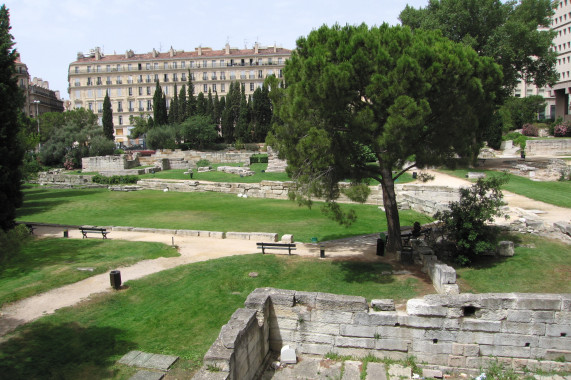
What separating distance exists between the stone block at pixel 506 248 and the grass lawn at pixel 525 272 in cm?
20

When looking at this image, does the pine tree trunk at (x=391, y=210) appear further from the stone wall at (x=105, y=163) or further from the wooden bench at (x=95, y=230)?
the stone wall at (x=105, y=163)

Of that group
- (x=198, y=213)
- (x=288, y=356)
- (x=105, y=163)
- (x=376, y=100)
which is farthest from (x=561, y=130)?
(x=105, y=163)

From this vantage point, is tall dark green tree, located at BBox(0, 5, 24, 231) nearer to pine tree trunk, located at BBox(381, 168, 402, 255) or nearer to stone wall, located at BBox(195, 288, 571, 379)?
stone wall, located at BBox(195, 288, 571, 379)

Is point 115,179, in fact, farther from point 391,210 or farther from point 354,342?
point 354,342

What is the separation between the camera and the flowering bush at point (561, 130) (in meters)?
46.2

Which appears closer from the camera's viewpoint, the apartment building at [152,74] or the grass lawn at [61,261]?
the grass lawn at [61,261]

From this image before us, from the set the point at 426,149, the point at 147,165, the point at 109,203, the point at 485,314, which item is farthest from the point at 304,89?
the point at 147,165

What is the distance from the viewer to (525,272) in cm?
1294

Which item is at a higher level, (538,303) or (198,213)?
(538,303)

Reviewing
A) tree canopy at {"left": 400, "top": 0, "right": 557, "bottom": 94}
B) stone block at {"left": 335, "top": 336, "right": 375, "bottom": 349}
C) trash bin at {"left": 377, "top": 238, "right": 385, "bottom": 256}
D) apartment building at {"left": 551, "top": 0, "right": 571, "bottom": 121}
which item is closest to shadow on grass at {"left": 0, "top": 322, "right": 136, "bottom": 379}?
stone block at {"left": 335, "top": 336, "right": 375, "bottom": 349}

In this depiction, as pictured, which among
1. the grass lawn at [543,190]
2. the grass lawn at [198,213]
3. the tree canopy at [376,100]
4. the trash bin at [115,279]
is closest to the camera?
the tree canopy at [376,100]

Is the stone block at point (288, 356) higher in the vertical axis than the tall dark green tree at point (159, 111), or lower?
lower

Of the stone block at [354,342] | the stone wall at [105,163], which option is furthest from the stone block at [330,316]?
the stone wall at [105,163]

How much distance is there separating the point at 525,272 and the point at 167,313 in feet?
33.9
